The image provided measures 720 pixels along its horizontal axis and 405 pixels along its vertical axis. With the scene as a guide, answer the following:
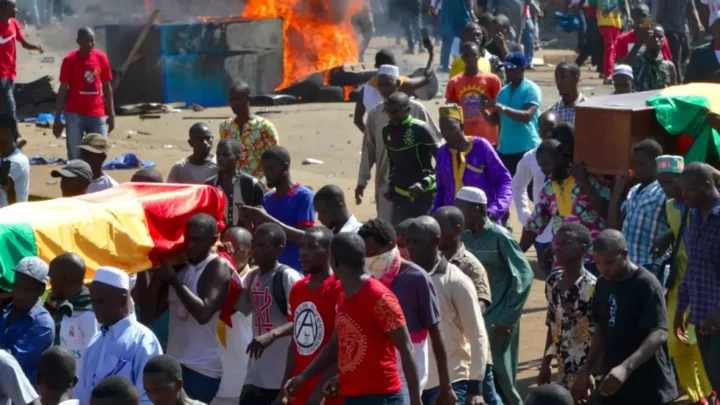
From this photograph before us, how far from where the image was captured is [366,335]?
5.97 m

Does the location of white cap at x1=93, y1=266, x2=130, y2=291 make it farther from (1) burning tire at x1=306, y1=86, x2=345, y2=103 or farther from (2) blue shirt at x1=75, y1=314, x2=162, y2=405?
(1) burning tire at x1=306, y1=86, x2=345, y2=103

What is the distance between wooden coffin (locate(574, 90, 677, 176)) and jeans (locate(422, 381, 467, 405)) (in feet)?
8.40

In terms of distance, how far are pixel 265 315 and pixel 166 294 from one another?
56 cm

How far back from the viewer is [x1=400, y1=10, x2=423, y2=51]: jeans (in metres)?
29.4

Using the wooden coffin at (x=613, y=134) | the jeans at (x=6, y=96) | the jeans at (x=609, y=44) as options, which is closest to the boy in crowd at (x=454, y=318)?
the wooden coffin at (x=613, y=134)

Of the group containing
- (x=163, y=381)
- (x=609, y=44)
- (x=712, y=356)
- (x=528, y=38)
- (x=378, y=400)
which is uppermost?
(x=163, y=381)

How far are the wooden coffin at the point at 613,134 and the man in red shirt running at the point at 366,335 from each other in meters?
3.26

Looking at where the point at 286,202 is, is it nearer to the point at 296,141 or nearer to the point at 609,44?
the point at 296,141

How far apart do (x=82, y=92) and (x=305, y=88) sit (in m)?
7.83

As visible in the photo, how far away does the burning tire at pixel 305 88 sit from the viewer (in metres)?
20.9

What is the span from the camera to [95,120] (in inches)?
528

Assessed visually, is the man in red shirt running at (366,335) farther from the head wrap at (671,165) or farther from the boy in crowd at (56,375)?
the head wrap at (671,165)

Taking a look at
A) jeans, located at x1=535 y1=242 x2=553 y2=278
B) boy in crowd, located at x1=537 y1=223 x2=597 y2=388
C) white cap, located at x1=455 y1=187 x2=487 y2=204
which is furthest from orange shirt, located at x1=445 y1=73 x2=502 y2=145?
boy in crowd, located at x1=537 y1=223 x2=597 y2=388

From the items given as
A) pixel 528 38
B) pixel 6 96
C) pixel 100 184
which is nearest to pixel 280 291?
pixel 100 184
